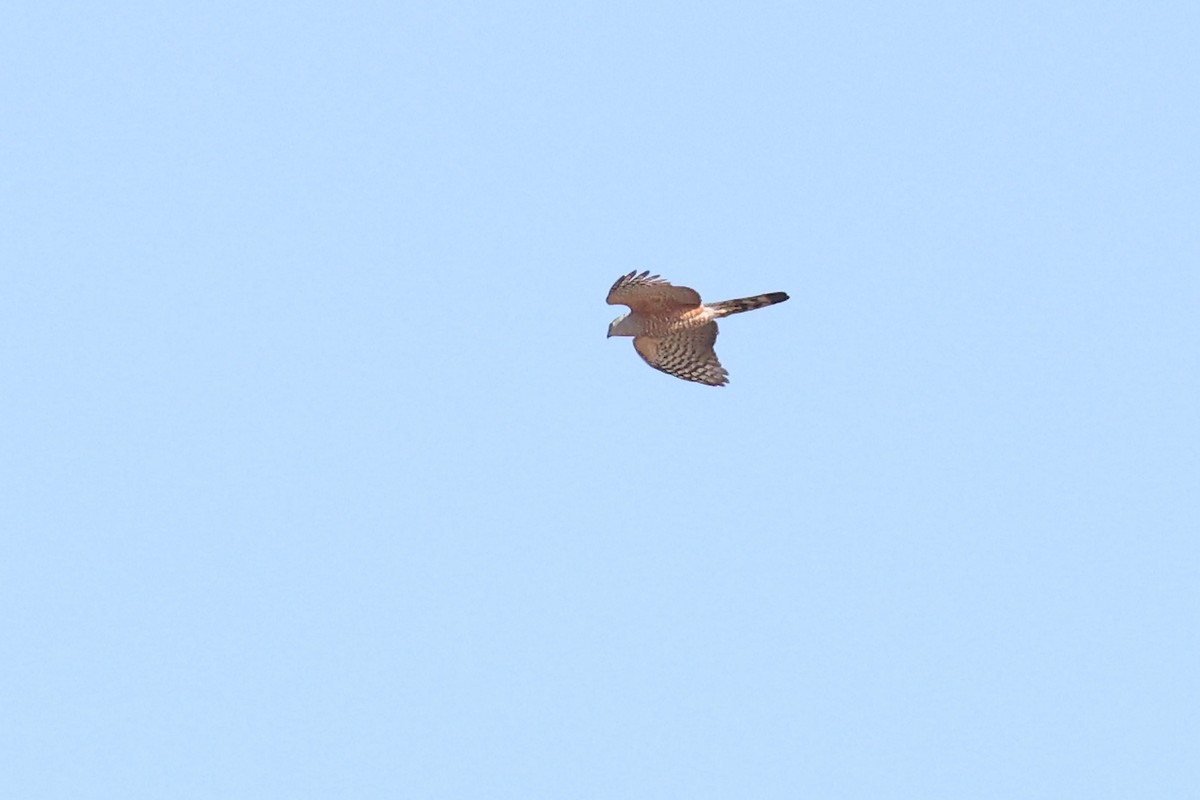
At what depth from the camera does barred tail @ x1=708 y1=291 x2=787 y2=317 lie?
145 ft

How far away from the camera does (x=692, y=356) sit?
44.5 metres

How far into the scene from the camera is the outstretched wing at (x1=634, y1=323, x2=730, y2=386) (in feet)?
146

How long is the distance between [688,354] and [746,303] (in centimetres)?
102

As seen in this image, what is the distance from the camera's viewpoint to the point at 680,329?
44.4 meters

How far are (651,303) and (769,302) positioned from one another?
1534 mm

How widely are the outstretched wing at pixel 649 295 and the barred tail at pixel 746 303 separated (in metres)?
0.33

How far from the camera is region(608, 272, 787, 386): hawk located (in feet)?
145

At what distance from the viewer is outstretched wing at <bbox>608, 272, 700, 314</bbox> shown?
1718 inches

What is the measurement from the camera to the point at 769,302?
44.3m

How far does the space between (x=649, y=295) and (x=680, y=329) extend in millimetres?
794

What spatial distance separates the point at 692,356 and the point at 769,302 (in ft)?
4.03

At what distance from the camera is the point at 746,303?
44312 millimetres

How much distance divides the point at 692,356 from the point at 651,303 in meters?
0.94

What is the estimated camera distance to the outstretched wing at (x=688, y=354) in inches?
1750
